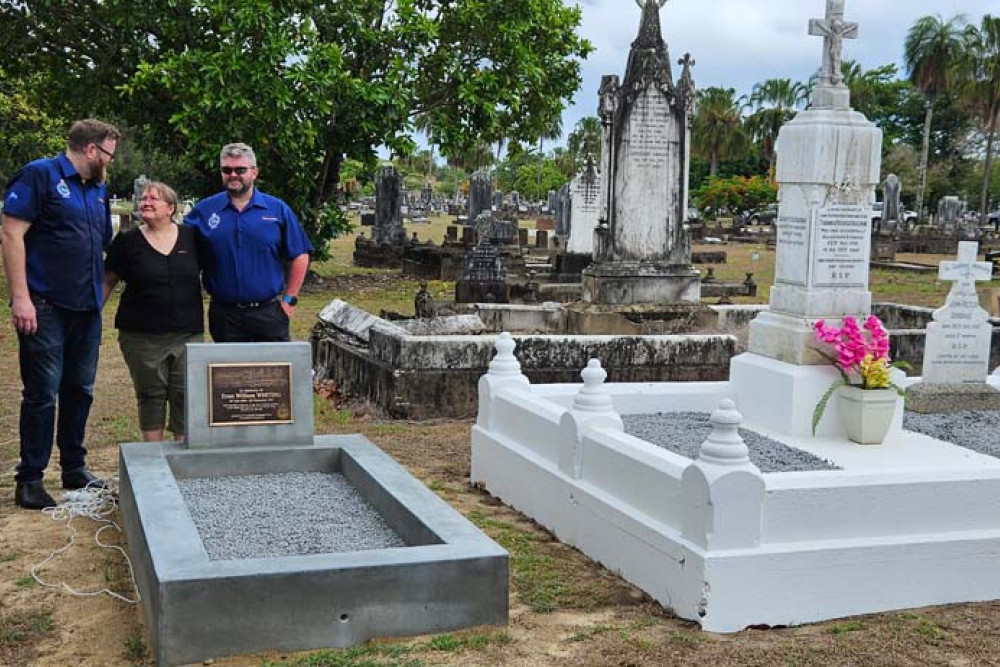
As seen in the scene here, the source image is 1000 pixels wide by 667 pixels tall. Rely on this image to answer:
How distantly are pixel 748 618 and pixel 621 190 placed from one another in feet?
27.0

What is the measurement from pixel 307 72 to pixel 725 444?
42.7 ft

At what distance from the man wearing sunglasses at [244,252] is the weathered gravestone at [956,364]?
4.48 metres

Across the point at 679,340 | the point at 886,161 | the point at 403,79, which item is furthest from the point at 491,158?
the point at 679,340

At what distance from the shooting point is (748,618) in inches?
185

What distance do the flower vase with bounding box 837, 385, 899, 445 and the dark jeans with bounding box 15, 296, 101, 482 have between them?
4388 millimetres

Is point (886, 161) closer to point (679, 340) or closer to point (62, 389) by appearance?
point (679, 340)

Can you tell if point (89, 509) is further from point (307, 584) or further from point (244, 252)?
point (307, 584)

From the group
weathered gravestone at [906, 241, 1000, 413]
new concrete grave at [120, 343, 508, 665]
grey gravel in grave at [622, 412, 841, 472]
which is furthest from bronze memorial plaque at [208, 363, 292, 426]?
weathered gravestone at [906, 241, 1000, 413]

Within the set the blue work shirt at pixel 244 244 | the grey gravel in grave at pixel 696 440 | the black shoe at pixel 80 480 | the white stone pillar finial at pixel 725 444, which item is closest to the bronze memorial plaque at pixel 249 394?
the blue work shirt at pixel 244 244

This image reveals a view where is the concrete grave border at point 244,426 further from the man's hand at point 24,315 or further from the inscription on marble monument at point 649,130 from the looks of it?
the inscription on marble monument at point 649,130

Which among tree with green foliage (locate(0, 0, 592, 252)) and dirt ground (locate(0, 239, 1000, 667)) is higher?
tree with green foliage (locate(0, 0, 592, 252))

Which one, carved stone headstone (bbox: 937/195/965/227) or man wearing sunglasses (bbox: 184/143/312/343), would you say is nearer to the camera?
man wearing sunglasses (bbox: 184/143/312/343)

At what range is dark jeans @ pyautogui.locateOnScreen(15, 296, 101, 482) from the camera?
588cm

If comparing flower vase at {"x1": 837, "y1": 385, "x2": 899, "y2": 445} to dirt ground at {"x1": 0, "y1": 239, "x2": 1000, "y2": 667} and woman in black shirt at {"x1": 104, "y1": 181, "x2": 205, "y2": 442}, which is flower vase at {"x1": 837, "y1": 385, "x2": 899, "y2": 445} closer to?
dirt ground at {"x1": 0, "y1": 239, "x2": 1000, "y2": 667}
